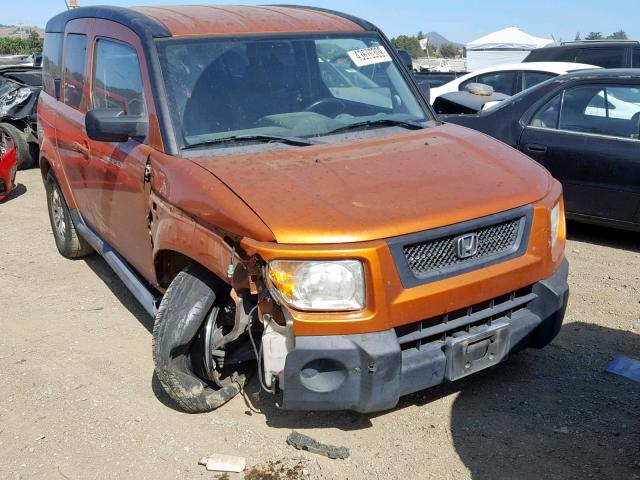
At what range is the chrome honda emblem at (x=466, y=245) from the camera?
10.2 ft

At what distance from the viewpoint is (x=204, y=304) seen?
3.46 m

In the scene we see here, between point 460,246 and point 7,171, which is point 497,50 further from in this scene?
point 460,246

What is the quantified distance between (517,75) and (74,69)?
650 cm

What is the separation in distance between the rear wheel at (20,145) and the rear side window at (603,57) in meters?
8.39

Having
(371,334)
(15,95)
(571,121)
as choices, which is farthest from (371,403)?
(15,95)

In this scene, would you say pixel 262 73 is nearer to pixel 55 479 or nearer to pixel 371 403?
pixel 371 403

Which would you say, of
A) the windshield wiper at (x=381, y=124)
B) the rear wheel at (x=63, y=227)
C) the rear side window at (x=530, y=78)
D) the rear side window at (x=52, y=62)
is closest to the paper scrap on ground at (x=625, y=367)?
the windshield wiper at (x=381, y=124)

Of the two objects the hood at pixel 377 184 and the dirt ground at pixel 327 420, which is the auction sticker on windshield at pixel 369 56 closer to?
the hood at pixel 377 184

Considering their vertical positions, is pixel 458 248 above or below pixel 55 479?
above

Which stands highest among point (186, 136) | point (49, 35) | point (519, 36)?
point (49, 35)

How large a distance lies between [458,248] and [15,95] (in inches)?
368

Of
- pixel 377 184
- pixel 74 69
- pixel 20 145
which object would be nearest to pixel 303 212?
pixel 377 184

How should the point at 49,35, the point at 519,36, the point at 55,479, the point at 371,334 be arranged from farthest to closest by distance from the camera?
1. the point at 519,36
2. the point at 49,35
3. the point at 55,479
4. the point at 371,334

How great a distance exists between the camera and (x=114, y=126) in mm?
3762
